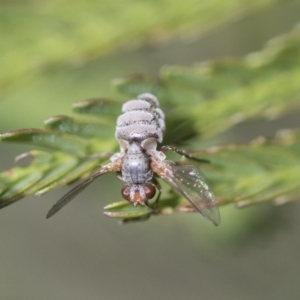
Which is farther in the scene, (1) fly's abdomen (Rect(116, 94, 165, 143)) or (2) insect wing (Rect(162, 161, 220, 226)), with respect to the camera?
(1) fly's abdomen (Rect(116, 94, 165, 143))

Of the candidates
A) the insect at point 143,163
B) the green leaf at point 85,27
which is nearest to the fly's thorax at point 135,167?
the insect at point 143,163

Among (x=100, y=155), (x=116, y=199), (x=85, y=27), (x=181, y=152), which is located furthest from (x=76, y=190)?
(x=116, y=199)

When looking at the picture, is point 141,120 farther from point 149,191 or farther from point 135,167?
point 149,191

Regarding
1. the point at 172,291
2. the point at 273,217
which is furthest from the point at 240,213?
the point at 172,291

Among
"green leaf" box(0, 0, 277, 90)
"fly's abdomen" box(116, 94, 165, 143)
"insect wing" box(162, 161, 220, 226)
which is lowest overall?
"insect wing" box(162, 161, 220, 226)

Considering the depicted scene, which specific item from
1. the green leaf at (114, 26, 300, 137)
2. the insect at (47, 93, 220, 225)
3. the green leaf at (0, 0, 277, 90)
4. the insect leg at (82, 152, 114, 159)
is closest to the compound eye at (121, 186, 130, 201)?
the insect at (47, 93, 220, 225)

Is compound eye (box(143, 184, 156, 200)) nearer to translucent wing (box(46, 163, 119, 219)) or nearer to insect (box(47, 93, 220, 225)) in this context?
insect (box(47, 93, 220, 225))

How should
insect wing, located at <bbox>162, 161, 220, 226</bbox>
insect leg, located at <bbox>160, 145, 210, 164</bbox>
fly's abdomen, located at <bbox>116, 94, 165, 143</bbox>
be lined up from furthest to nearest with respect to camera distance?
fly's abdomen, located at <bbox>116, 94, 165, 143</bbox> → insect leg, located at <bbox>160, 145, 210, 164</bbox> → insect wing, located at <bbox>162, 161, 220, 226</bbox>
